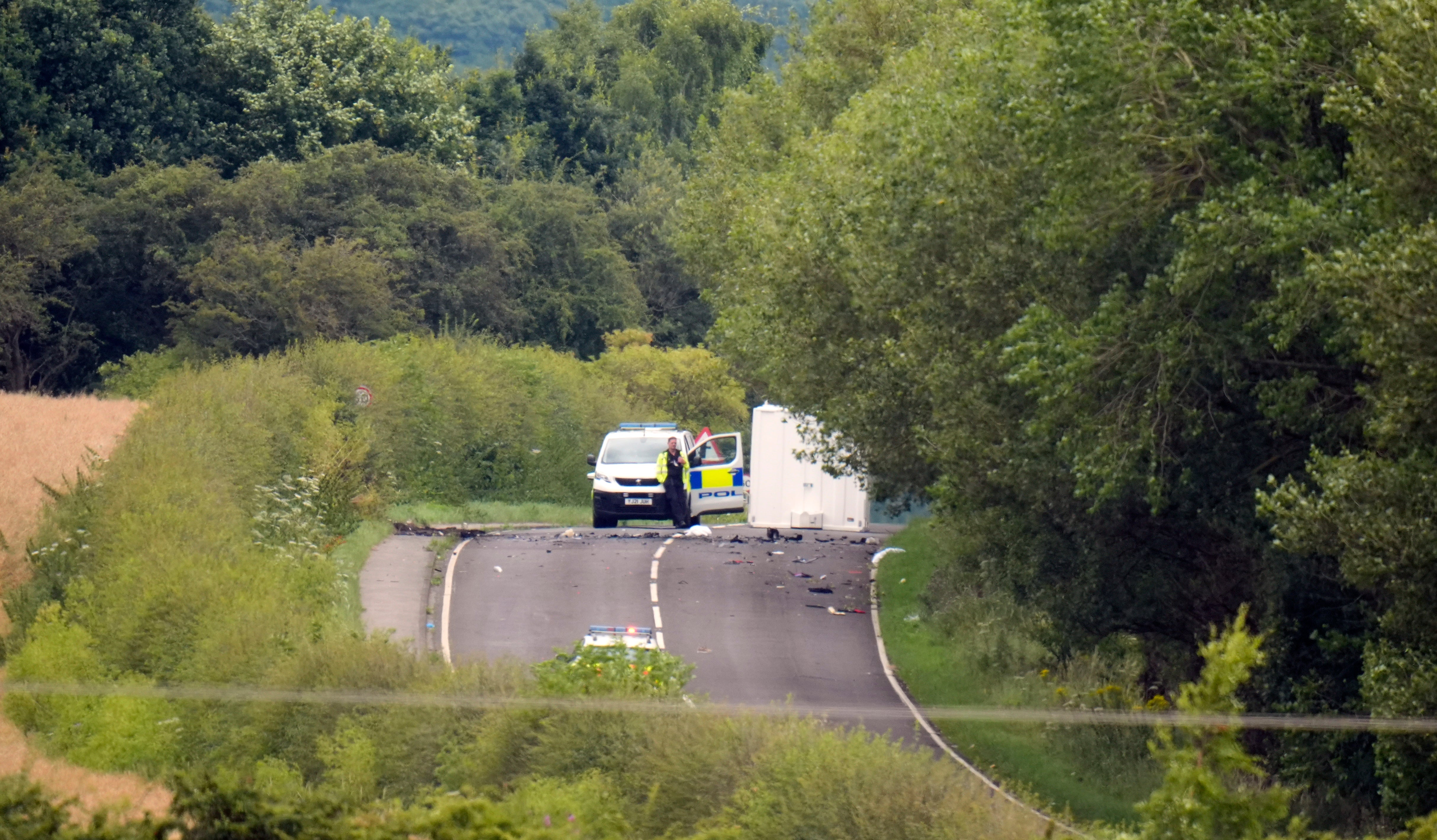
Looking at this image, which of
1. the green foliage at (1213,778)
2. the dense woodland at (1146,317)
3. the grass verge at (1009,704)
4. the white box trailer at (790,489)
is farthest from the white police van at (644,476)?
the green foliage at (1213,778)

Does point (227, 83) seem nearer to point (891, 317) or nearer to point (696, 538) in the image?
point (696, 538)

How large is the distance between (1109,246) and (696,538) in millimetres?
16984

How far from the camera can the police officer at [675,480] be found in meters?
29.4

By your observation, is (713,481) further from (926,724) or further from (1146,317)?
(1146,317)

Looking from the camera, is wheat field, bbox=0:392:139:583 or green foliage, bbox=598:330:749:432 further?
green foliage, bbox=598:330:749:432

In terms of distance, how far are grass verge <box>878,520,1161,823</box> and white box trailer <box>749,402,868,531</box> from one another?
22.3 feet

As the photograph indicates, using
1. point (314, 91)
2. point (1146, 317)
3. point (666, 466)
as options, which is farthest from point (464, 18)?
point (1146, 317)

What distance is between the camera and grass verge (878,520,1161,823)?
14859 millimetres

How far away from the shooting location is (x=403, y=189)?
1842 inches

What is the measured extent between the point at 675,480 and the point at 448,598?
9341mm

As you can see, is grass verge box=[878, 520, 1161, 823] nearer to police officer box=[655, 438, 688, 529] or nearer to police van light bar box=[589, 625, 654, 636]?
police van light bar box=[589, 625, 654, 636]

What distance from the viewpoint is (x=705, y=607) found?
22.1 meters

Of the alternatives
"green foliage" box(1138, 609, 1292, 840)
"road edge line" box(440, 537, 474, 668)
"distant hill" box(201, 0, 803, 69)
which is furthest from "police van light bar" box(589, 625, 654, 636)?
"distant hill" box(201, 0, 803, 69)

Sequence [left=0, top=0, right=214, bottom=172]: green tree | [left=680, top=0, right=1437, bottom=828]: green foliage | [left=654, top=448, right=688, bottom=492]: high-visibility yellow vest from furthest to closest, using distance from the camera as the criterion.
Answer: [left=0, top=0, right=214, bottom=172]: green tree
[left=654, top=448, right=688, bottom=492]: high-visibility yellow vest
[left=680, top=0, right=1437, bottom=828]: green foliage
